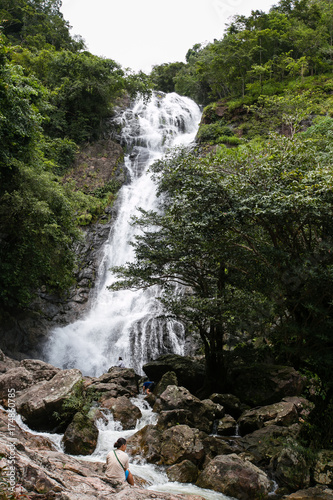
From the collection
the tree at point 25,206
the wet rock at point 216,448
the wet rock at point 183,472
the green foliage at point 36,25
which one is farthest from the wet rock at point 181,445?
the green foliage at point 36,25

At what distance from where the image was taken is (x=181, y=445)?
641 cm

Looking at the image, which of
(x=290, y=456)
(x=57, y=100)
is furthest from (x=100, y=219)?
(x=290, y=456)

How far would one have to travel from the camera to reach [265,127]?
859 inches

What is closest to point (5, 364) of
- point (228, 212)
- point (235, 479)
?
point (235, 479)

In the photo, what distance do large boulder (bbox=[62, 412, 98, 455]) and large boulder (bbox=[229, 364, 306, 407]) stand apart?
15.1 ft

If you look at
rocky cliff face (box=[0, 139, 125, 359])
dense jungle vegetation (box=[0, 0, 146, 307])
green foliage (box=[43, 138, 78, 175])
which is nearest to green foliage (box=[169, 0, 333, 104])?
rocky cliff face (box=[0, 139, 125, 359])

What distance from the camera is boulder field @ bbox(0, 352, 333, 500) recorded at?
11.6ft

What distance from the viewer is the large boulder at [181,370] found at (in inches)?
431

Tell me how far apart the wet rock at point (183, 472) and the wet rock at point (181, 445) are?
25cm

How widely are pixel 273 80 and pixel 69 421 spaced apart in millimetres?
27698

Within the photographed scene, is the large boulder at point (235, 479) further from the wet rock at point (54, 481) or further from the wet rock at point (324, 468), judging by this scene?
the wet rock at point (54, 481)

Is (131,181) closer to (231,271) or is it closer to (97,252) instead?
(97,252)

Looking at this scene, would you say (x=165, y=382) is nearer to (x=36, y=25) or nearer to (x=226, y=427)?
(x=226, y=427)

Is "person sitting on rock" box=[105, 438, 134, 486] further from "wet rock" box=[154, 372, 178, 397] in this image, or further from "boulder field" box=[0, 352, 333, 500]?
"wet rock" box=[154, 372, 178, 397]
